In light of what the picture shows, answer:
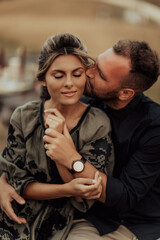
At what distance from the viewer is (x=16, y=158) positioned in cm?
216

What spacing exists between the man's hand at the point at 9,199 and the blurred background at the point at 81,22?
5338mm

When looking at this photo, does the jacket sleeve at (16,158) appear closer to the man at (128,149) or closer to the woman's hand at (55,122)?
the woman's hand at (55,122)

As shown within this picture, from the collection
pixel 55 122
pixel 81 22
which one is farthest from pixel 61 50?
pixel 81 22

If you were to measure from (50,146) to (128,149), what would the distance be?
0.60m

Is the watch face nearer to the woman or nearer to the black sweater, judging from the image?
the woman

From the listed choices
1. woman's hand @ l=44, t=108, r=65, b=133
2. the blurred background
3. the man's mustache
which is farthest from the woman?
the blurred background

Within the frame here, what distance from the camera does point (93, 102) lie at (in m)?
2.56

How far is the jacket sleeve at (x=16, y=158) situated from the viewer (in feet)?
7.00

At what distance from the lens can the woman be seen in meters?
2.01

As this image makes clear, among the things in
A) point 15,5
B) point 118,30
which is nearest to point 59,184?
point 118,30

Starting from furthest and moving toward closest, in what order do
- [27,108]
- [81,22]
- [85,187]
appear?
1. [81,22]
2. [27,108]
3. [85,187]

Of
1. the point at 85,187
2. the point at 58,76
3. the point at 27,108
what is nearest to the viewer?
the point at 85,187

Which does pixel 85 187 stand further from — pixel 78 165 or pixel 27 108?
pixel 27 108

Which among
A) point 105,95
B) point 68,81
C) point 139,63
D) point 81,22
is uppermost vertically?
point 81,22
